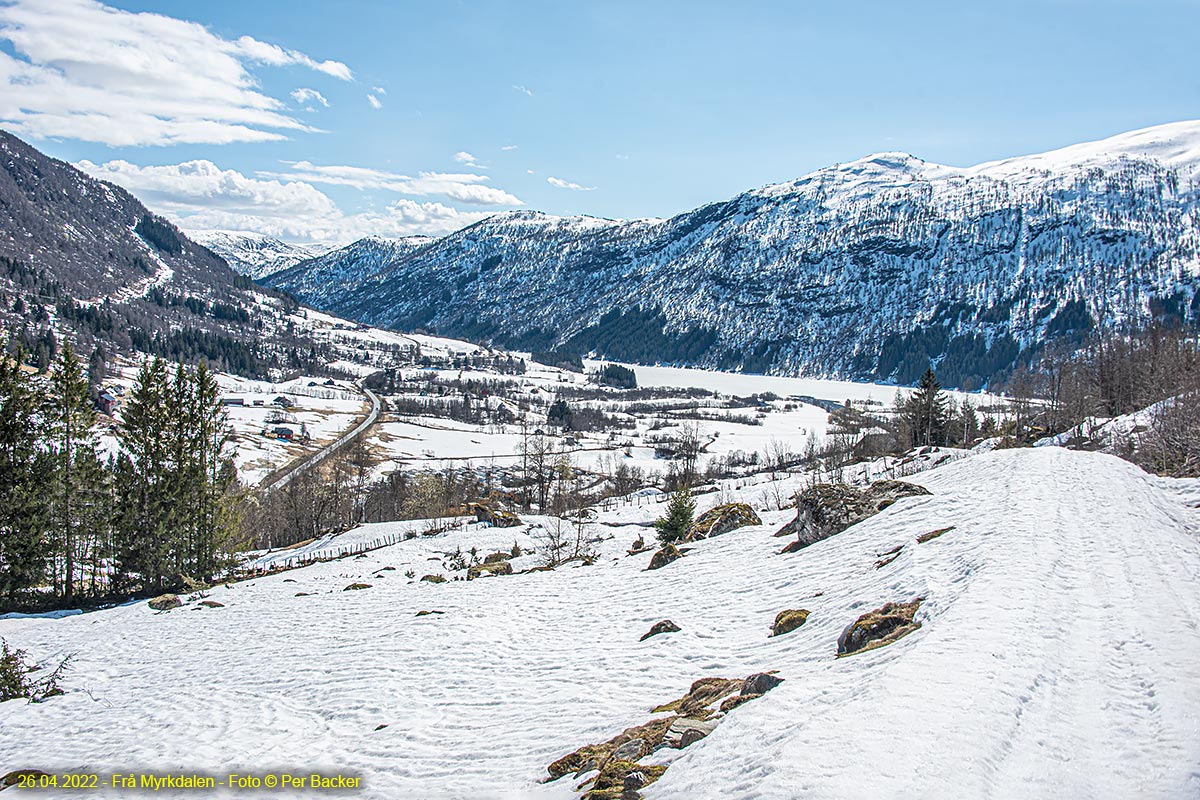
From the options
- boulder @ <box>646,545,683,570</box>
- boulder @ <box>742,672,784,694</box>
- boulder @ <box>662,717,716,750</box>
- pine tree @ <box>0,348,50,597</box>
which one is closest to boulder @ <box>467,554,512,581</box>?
boulder @ <box>646,545,683,570</box>

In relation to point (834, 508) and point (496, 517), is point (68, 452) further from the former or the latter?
point (834, 508)

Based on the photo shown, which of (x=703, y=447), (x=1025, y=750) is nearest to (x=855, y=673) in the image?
(x=1025, y=750)

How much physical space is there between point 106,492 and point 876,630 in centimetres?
3642

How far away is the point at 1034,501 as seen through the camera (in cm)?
1741

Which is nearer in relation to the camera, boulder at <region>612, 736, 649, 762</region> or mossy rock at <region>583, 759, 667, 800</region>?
mossy rock at <region>583, 759, 667, 800</region>

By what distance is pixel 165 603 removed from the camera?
1092 inches

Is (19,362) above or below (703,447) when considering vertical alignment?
above

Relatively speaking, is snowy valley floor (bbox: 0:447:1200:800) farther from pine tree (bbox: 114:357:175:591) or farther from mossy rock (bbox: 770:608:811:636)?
pine tree (bbox: 114:357:175:591)

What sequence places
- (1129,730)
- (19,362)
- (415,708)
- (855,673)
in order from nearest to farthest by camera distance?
1. (1129,730)
2. (855,673)
3. (415,708)
4. (19,362)

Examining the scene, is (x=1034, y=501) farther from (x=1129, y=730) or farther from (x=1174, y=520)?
(x=1129, y=730)

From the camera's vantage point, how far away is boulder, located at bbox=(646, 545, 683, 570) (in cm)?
2290

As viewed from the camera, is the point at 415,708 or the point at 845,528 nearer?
the point at 415,708

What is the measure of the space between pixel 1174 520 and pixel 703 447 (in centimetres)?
11769

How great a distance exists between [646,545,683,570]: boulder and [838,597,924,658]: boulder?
1175cm
